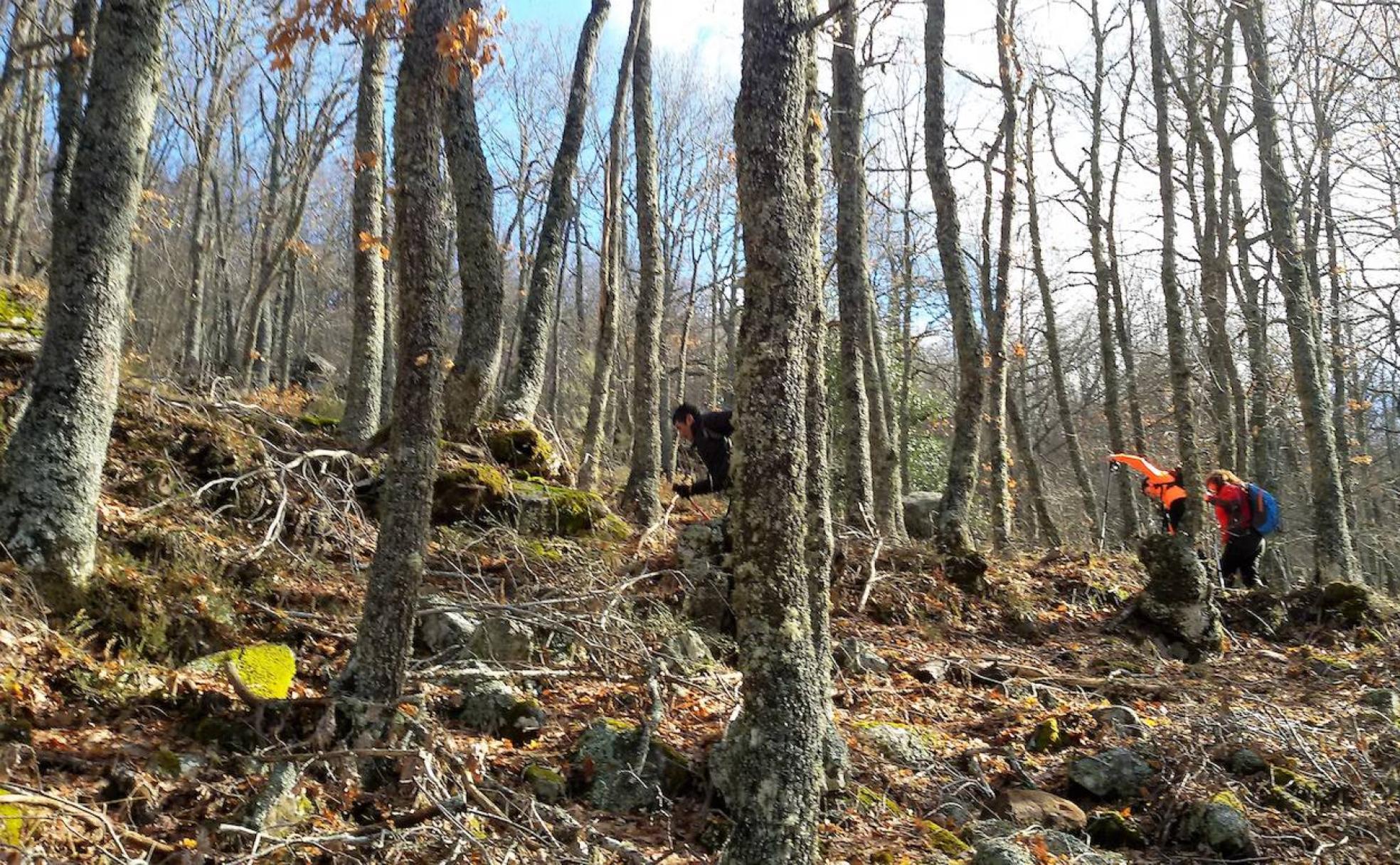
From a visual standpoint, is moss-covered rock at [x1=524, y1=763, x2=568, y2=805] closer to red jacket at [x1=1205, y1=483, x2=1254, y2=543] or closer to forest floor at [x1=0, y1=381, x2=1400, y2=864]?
forest floor at [x1=0, y1=381, x2=1400, y2=864]

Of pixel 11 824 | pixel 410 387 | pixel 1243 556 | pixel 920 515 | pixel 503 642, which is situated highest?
pixel 410 387

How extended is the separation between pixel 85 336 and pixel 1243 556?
447 inches

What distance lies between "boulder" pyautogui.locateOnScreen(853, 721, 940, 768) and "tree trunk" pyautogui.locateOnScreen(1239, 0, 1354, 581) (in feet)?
23.1

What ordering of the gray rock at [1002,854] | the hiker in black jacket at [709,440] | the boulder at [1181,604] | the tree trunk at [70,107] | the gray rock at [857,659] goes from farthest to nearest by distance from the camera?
the boulder at [1181,604], the hiker in black jacket at [709,440], the gray rock at [857,659], the tree trunk at [70,107], the gray rock at [1002,854]

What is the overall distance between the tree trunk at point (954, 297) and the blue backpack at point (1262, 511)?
2986 mm

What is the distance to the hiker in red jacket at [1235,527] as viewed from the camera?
9.64 meters

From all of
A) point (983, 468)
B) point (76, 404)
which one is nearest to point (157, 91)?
point (76, 404)

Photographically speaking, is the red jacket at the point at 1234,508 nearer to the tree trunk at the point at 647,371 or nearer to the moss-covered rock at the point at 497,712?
the tree trunk at the point at 647,371

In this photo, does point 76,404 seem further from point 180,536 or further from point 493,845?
point 493,845

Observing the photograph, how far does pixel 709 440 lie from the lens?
8328mm

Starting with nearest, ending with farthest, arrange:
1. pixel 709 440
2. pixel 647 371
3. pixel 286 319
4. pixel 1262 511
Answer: pixel 709 440, pixel 1262 511, pixel 647 371, pixel 286 319

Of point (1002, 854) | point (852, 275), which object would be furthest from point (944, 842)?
point (852, 275)

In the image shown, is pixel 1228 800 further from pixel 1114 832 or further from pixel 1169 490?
pixel 1169 490

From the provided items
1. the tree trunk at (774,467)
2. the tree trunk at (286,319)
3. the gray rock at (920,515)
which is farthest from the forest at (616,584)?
the tree trunk at (286,319)
